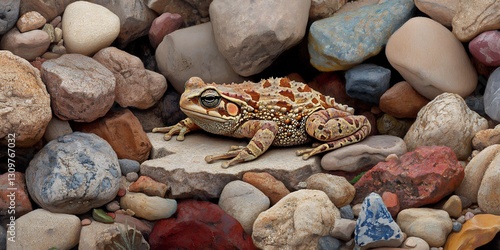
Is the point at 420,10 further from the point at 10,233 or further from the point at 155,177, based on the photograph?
the point at 10,233

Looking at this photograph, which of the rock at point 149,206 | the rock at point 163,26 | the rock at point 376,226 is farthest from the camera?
the rock at point 163,26

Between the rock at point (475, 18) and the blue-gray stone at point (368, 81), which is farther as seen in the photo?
the blue-gray stone at point (368, 81)

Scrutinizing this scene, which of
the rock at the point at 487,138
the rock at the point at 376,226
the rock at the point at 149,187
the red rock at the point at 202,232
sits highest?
the rock at the point at 487,138

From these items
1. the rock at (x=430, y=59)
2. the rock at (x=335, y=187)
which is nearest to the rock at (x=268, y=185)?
the rock at (x=335, y=187)

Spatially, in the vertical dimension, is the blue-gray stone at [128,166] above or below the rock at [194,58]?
below

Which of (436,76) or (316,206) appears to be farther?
(436,76)

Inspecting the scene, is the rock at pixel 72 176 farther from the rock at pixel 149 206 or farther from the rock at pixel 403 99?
the rock at pixel 403 99

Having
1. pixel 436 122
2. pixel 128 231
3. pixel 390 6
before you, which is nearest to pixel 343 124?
pixel 436 122
